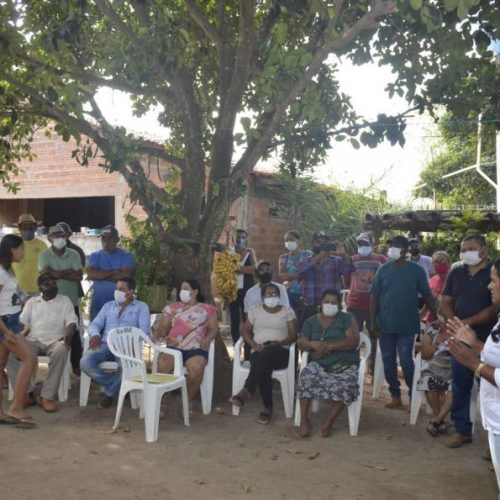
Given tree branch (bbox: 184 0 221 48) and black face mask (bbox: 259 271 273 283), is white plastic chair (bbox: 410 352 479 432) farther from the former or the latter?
tree branch (bbox: 184 0 221 48)

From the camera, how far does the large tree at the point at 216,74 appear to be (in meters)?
6.19

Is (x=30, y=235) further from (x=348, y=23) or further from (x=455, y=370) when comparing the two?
(x=455, y=370)

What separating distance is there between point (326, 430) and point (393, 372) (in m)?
1.29

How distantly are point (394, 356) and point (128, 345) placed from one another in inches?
107

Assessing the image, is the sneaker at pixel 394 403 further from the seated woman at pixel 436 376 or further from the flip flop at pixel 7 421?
the flip flop at pixel 7 421

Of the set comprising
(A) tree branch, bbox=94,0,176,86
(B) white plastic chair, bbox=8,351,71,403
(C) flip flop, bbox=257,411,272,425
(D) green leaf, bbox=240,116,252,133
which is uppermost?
(A) tree branch, bbox=94,0,176,86

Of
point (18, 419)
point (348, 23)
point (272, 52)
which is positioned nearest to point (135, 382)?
point (18, 419)

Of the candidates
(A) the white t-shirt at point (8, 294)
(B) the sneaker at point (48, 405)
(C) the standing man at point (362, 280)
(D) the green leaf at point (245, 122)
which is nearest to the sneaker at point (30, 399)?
(B) the sneaker at point (48, 405)

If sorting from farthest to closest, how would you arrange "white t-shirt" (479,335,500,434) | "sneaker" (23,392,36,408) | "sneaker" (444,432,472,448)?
"sneaker" (23,392,36,408) < "sneaker" (444,432,472,448) < "white t-shirt" (479,335,500,434)

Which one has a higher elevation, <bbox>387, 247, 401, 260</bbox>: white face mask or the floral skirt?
<bbox>387, 247, 401, 260</bbox>: white face mask

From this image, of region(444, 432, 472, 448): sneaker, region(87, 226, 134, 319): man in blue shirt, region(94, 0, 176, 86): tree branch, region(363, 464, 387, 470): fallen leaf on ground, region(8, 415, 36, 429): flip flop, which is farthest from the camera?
region(87, 226, 134, 319): man in blue shirt

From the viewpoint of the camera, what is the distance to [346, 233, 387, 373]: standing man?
26.2ft

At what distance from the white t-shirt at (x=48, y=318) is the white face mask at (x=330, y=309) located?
2626 mm

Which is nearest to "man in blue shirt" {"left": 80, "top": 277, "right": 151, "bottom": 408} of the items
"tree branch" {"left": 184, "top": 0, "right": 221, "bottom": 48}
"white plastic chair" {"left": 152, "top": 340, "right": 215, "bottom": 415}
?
"white plastic chair" {"left": 152, "top": 340, "right": 215, "bottom": 415}
